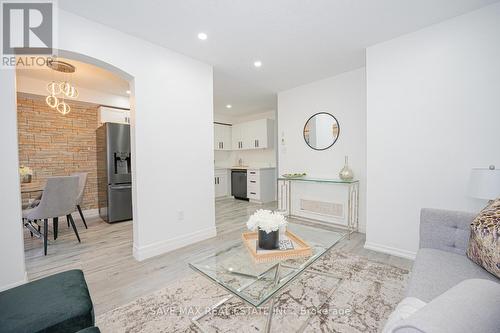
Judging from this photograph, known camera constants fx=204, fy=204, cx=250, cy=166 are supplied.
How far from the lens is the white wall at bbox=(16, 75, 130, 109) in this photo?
3.46 meters

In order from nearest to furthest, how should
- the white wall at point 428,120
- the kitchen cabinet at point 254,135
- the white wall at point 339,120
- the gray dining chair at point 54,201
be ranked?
1. the white wall at point 428,120
2. the gray dining chair at point 54,201
3. the white wall at point 339,120
4. the kitchen cabinet at point 254,135

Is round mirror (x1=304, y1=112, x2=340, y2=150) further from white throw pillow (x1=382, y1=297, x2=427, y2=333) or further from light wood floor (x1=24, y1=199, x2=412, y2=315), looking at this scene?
white throw pillow (x1=382, y1=297, x2=427, y2=333)

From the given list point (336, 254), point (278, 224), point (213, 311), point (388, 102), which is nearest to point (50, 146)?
point (213, 311)

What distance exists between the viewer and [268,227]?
144 cm

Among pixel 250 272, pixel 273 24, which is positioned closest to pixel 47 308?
pixel 250 272

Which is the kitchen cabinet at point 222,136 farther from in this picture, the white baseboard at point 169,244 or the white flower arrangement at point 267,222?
the white flower arrangement at point 267,222

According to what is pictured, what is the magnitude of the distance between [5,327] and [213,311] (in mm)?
1106

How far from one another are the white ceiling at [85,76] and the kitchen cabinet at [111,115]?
1.27 feet

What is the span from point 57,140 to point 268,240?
4.76 metres

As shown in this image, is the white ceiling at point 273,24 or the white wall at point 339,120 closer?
the white ceiling at point 273,24

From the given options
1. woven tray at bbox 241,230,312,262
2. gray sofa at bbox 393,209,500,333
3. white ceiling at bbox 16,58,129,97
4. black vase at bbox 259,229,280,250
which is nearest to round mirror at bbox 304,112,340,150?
gray sofa at bbox 393,209,500,333

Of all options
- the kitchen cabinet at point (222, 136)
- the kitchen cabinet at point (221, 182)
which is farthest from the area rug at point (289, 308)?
the kitchen cabinet at point (222, 136)

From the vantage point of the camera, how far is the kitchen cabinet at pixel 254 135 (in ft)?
18.6

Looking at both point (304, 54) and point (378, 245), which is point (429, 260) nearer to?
point (378, 245)
